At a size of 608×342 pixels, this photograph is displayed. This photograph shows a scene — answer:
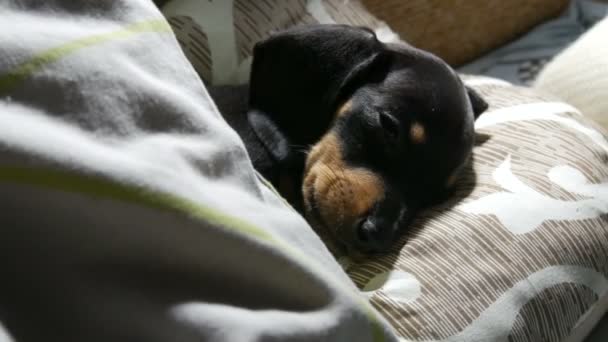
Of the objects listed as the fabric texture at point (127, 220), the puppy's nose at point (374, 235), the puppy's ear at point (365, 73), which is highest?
the fabric texture at point (127, 220)

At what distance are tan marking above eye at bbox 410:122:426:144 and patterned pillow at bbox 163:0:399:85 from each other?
389 mm

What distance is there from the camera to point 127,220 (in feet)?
1.79

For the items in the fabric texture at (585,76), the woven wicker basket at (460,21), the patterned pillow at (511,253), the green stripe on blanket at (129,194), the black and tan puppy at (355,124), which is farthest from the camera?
the woven wicker basket at (460,21)

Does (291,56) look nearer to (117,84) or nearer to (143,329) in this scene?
(117,84)

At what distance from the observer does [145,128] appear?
24.2 inches

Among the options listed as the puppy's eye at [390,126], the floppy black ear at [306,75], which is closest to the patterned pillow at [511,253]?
the puppy's eye at [390,126]

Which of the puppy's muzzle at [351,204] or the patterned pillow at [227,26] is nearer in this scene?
the puppy's muzzle at [351,204]

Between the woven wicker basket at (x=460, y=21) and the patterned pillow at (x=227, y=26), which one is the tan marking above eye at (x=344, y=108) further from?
the woven wicker basket at (x=460, y=21)

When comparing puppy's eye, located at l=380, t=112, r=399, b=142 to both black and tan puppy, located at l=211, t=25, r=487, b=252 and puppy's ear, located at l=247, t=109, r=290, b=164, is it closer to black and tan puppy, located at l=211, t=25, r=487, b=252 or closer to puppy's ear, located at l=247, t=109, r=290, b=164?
black and tan puppy, located at l=211, t=25, r=487, b=252

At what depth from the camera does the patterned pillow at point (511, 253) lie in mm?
851

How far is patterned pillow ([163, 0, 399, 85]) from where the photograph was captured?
3.96 feet

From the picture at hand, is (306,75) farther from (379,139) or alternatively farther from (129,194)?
(129,194)

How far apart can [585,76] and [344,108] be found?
722 millimetres

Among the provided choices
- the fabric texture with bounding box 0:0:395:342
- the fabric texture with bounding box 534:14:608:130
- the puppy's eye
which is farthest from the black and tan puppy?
the fabric texture with bounding box 534:14:608:130
